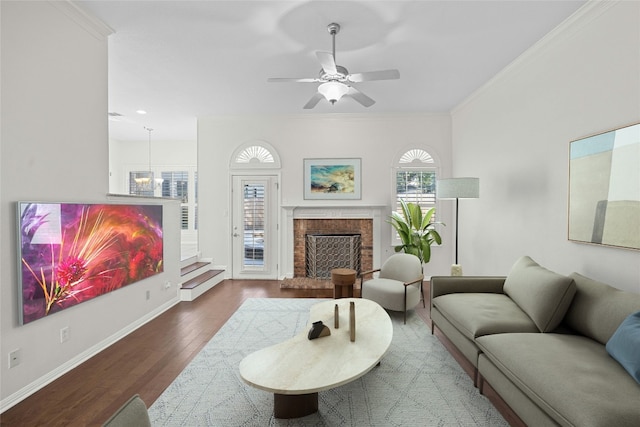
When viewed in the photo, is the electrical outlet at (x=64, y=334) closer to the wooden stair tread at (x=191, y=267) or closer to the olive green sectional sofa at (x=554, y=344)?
the wooden stair tread at (x=191, y=267)

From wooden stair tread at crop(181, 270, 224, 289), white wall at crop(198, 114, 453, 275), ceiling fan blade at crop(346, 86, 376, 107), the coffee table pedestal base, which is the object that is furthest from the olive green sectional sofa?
wooden stair tread at crop(181, 270, 224, 289)

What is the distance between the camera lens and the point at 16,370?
2346mm

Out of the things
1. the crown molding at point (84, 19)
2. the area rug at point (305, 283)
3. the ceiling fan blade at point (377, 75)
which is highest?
the crown molding at point (84, 19)

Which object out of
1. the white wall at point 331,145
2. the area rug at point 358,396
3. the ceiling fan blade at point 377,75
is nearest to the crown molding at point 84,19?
the ceiling fan blade at point 377,75

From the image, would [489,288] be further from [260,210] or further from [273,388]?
[260,210]

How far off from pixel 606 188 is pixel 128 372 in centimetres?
415

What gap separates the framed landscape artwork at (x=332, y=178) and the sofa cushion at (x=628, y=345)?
4.39 m

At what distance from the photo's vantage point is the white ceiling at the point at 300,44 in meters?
2.88

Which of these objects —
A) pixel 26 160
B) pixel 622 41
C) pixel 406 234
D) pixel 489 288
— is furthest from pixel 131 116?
pixel 622 41

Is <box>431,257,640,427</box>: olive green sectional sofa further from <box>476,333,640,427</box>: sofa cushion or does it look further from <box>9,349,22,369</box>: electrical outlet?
<box>9,349,22,369</box>: electrical outlet

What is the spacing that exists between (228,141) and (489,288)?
491cm

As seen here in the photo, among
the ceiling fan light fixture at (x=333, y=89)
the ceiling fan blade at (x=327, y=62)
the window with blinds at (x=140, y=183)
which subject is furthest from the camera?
the window with blinds at (x=140, y=183)

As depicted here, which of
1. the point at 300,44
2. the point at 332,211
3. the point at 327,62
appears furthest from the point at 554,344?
the point at 332,211

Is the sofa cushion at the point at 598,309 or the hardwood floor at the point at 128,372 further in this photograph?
the hardwood floor at the point at 128,372
